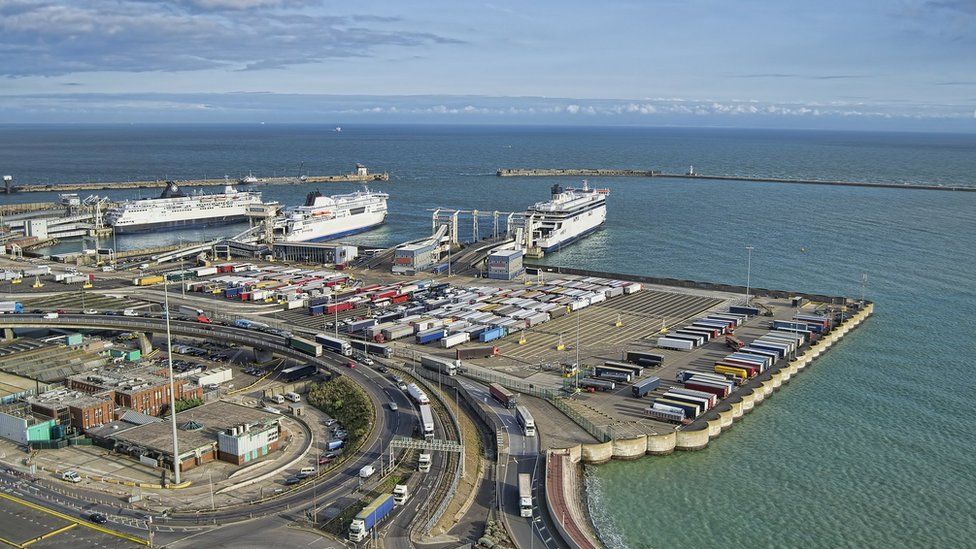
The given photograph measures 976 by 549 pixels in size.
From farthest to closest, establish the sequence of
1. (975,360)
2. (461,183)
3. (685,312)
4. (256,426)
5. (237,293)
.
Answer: (461,183), (237,293), (685,312), (975,360), (256,426)

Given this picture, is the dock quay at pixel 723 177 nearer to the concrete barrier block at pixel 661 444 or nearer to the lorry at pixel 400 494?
the concrete barrier block at pixel 661 444

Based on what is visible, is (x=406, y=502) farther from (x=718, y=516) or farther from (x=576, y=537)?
(x=718, y=516)

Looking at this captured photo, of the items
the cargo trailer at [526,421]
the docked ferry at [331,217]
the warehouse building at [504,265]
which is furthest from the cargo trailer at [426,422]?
the docked ferry at [331,217]

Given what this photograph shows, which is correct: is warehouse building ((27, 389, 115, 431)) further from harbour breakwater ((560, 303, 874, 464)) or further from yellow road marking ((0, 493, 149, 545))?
harbour breakwater ((560, 303, 874, 464))

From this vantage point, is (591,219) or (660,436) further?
(591,219)

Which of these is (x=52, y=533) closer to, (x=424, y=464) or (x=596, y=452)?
(x=424, y=464)

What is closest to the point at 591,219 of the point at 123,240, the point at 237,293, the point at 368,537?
the point at 237,293
